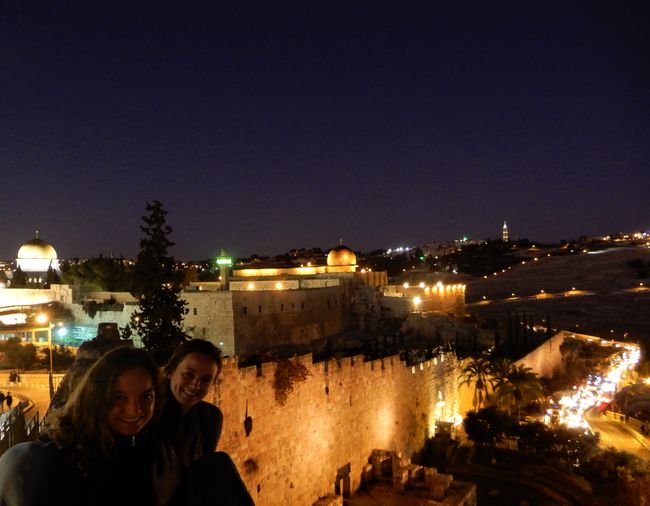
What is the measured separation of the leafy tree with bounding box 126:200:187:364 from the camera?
1589 centimetres

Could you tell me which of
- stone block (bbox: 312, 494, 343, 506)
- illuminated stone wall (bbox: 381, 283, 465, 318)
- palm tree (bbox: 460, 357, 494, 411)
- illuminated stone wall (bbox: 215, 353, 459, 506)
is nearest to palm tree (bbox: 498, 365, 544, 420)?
palm tree (bbox: 460, 357, 494, 411)

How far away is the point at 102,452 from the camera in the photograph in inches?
83.7

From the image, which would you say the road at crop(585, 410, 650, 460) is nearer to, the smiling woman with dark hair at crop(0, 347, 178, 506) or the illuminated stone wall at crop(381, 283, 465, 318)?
the illuminated stone wall at crop(381, 283, 465, 318)

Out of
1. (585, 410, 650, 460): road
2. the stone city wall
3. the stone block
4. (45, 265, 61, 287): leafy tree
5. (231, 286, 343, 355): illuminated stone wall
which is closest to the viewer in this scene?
the stone block

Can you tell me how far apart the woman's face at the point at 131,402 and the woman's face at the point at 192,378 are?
Answer: 92 centimetres

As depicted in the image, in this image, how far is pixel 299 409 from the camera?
11.9 m

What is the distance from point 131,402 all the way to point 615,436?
951 inches

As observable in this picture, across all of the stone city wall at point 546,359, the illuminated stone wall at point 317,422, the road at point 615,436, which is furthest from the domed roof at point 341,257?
the illuminated stone wall at point 317,422

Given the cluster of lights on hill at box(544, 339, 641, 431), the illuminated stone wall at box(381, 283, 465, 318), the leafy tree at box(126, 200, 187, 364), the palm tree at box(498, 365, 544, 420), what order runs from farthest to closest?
the illuminated stone wall at box(381, 283, 465, 318)
the cluster of lights on hill at box(544, 339, 641, 431)
the palm tree at box(498, 365, 544, 420)
the leafy tree at box(126, 200, 187, 364)

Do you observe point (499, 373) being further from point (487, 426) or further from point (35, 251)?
point (35, 251)

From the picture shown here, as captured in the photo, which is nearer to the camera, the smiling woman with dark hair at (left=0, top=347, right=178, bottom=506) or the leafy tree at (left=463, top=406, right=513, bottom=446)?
the smiling woman with dark hair at (left=0, top=347, right=178, bottom=506)

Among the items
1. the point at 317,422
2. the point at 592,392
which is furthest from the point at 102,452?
the point at 592,392

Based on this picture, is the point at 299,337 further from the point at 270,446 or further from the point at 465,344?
the point at 270,446

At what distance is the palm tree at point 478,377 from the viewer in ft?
72.9
